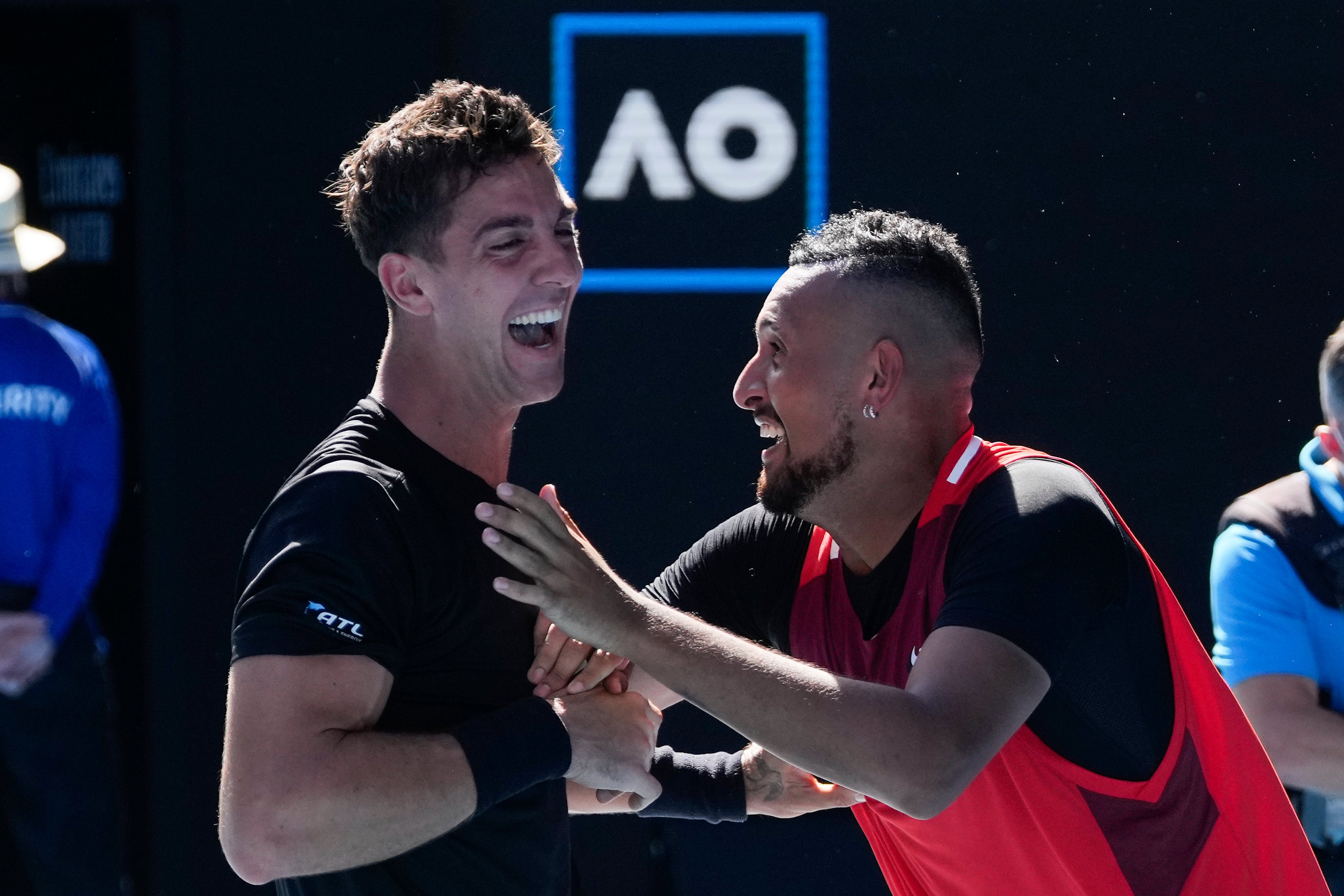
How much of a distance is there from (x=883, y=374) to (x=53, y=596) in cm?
256

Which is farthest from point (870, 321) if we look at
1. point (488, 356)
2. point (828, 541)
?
point (488, 356)

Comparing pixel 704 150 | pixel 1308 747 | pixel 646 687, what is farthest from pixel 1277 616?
pixel 704 150

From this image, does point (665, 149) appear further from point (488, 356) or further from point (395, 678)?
point (395, 678)

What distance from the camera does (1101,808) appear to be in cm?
212

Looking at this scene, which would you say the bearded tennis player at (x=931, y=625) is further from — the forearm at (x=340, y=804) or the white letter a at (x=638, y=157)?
the white letter a at (x=638, y=157)

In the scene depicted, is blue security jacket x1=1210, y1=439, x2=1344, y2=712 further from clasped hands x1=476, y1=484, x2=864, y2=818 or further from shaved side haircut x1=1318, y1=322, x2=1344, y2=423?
clasped hands x1=476, y1=484, x2=864, y2=818

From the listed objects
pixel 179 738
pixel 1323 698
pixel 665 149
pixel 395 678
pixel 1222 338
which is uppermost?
pixel 665 149

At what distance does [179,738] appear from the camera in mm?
4129

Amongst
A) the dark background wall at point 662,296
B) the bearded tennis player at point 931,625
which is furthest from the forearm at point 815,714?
the dark background wall at point 662,296

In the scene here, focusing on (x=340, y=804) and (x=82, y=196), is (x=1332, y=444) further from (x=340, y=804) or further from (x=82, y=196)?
(x=82, y=196)

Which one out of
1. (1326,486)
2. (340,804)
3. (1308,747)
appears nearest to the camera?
(340,804)

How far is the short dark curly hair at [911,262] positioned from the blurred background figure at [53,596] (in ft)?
7.73

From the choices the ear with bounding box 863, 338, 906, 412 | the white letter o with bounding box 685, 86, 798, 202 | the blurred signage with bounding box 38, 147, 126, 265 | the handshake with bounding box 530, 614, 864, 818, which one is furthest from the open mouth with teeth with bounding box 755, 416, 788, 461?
the blurred signage with bounding box 38, 147, 126, 265

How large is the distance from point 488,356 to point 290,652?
58 cm
